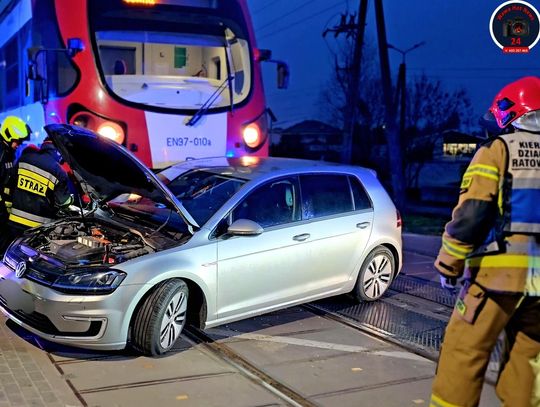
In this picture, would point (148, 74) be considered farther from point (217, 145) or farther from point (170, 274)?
point (170, 274)

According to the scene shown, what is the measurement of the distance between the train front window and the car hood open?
9.35ft

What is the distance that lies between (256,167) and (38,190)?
7.18 feet

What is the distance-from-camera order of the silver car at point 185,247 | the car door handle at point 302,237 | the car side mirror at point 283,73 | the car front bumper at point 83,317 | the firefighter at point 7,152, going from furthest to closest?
the car side mirror at point 283,73, the firefighter at point 7,152, the car door handle at point 302,237, the silver car at point 185,247, the car front bumper at point 83,317

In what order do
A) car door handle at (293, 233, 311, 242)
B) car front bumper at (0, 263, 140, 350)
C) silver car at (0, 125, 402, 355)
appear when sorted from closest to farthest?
car front bumper at (0, 263, 140, 350)
silver car at (0, 125, 402, 355)
car door handle at (293, 233, 311, 242)

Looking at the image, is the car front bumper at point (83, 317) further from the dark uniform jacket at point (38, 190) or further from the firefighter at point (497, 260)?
the firefighter at point (497, 260)

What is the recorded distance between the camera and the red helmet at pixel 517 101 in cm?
335

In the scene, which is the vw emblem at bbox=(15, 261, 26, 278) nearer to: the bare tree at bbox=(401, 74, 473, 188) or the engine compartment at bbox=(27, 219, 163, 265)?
the engine compartment at bbox=(27, 219, 163, 265)

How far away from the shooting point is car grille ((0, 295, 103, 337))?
489cm

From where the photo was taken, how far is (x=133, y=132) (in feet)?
28.0

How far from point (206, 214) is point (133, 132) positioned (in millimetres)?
3215

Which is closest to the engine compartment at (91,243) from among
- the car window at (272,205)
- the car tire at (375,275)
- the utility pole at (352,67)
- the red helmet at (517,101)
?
the car window at (272,205)

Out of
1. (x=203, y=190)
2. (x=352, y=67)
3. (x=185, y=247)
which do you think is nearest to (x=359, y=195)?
(x=203, y=190)

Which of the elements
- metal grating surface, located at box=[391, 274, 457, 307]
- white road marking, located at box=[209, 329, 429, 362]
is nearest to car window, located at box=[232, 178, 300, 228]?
white road marking, located at box=[209, 329, 429, 362]

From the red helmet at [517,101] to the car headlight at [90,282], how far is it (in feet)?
9.46
